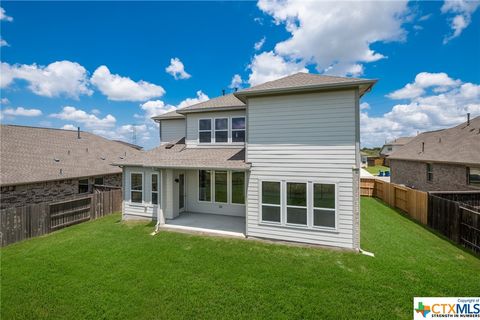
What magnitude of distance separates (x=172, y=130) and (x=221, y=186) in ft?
18.4

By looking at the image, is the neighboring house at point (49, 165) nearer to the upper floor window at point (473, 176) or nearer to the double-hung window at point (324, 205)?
the double-hung window at point (324, 205)

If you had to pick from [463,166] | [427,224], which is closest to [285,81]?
[427,224]

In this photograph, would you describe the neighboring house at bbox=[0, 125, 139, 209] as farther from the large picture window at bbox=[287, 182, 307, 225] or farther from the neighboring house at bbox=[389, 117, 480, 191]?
the neighboring house at bbox=[389, 117, 480, 191]

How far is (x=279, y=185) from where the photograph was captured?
8.01 m

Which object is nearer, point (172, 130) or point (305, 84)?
point (305, 84)

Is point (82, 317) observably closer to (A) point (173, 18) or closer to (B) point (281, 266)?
(B) point (281, 266)

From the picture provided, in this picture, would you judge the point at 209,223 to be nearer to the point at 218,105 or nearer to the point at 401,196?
the point at 218,105

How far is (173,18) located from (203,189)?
31.7 feet

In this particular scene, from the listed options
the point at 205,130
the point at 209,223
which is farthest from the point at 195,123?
the point at 209,223

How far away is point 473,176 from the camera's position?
40.3 feet

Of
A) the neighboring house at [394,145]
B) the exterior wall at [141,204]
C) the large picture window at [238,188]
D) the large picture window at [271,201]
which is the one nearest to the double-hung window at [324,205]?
the large picture window at [271,201]

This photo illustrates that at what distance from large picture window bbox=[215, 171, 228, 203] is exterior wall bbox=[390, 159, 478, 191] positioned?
13.9 metres

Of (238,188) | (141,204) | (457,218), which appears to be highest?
(238,188)

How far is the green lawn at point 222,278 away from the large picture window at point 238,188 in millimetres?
3134
